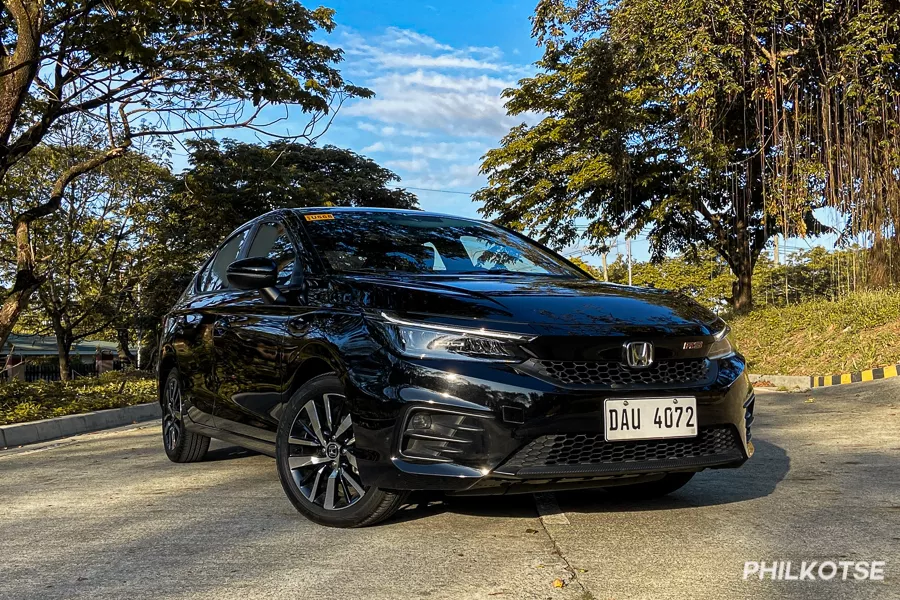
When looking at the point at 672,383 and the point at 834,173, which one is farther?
the point at 834,173

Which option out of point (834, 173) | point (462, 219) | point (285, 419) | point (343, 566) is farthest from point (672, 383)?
point (834, 173)

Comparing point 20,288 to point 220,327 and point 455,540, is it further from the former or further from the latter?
point 455,540

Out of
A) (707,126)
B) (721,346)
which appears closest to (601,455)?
(721,346)

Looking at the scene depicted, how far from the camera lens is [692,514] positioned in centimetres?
385

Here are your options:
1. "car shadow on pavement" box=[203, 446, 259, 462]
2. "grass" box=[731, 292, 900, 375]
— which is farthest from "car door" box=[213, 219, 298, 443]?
"grass" box=[731, 292, 900, 375]

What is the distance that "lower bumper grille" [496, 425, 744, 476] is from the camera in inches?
127

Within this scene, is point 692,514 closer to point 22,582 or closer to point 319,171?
point 22,582

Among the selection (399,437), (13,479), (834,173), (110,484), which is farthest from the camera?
(834,173)

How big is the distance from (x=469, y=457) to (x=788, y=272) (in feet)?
189

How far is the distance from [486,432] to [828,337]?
13.1 m

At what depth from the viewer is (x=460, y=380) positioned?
3.22 metres

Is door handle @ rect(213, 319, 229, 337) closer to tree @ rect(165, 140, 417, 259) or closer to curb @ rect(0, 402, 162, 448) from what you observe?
curb @ rect(0, 402, 162, 448)

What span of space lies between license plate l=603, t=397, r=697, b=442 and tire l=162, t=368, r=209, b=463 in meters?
3.27

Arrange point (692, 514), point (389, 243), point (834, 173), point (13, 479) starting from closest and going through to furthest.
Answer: point (692, 514) → point (389, 243) → point (13, 479) → point (834, 173)
